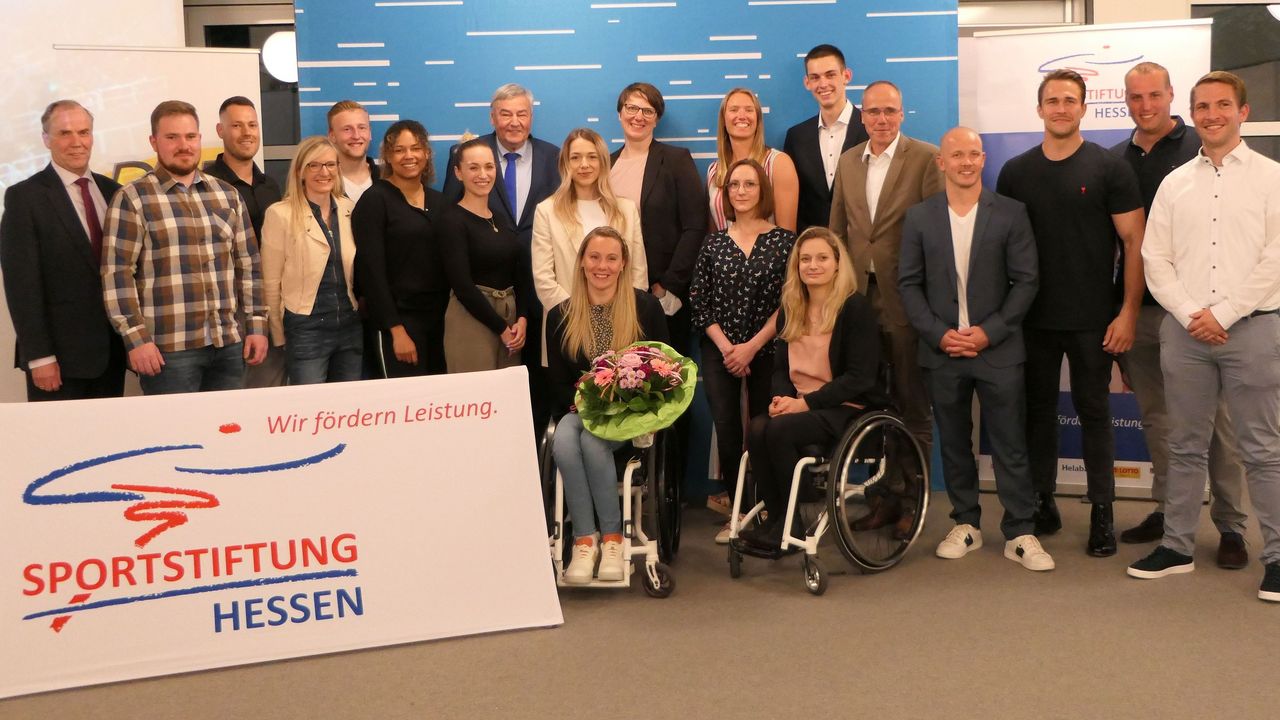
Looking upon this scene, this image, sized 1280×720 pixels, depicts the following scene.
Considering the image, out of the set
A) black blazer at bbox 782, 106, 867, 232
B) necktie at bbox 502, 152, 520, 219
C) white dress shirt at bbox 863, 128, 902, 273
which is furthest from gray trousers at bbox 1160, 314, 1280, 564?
necktie at bbox 502, 152, 520, 219

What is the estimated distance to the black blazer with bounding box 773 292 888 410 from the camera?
394 centimetres

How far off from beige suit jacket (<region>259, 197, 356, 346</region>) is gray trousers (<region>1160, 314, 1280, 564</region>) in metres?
3.22

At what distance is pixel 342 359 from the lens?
4.43 m

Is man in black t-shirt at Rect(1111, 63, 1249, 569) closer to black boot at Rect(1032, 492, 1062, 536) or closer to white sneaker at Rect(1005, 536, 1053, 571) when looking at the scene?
black boot at Rect(1032, 492, 1062, 536)

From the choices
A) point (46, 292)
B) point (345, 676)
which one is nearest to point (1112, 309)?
point (345, 676)

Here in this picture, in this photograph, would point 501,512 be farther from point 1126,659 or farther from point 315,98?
point 315,98

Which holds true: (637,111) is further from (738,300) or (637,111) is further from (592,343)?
(592,343)

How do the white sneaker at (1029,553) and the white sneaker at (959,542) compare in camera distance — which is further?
the white sneaker at (959,542)

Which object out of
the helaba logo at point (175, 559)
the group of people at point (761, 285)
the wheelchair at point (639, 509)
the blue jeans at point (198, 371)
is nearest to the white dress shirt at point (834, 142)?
the group of people at point (761, 285)

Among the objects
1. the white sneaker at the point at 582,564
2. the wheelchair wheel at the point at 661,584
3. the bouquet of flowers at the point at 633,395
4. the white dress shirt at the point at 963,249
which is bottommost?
the wheelchair wheel at the point at 661,584

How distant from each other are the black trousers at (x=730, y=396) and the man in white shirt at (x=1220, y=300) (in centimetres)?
148

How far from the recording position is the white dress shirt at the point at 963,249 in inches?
161

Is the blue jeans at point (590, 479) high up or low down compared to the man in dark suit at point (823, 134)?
down

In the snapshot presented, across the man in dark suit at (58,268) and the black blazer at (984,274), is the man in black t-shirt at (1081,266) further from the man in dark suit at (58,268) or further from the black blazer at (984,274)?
the man in dark suit at (58,268)
